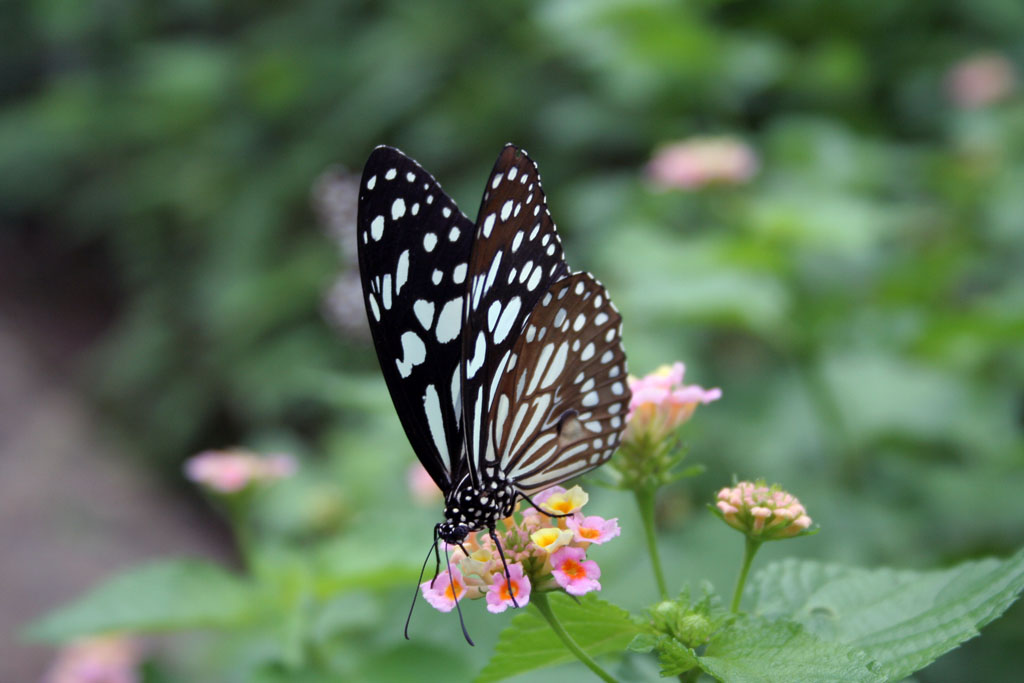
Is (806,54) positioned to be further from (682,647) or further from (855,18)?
(682,647)

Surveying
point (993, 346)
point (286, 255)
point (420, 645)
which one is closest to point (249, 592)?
point (420, 645)

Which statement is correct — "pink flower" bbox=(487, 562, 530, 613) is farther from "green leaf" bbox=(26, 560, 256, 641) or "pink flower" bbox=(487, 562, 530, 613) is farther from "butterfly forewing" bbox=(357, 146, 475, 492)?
"green leaf" bbox=(26, 560, 256, 641)

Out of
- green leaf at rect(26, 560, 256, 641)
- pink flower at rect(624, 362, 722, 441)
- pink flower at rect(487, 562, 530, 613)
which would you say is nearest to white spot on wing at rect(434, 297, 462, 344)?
pink flower at rect(624, 362, 722, 441)

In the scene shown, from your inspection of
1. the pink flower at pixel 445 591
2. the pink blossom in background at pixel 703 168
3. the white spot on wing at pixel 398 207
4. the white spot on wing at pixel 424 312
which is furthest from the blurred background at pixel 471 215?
the white spot on wing at pixel 398 207

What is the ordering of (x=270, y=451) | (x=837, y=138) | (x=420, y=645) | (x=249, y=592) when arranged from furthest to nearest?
(x=837, y=138), (x=270, y=451), (x=249, y=592), (x=420, y=645)

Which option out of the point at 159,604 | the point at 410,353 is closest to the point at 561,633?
the point at 410,353

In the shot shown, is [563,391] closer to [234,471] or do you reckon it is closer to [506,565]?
[506,565]

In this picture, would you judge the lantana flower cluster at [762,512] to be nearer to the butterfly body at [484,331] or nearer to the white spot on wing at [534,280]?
the butterfly body at [484,331]

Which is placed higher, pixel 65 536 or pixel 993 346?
pixel 65 536
